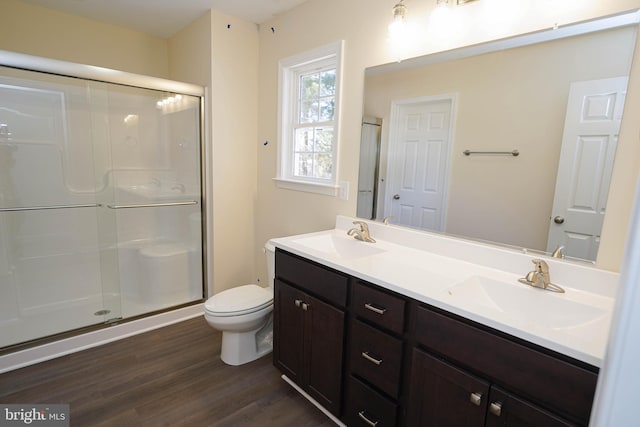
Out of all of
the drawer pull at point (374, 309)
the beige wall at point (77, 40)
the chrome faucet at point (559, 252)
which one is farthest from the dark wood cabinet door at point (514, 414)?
the beige wall at point (77, 40)

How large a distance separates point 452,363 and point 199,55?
2.82 m

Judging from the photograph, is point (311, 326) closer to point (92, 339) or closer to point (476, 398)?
point (476, 398)

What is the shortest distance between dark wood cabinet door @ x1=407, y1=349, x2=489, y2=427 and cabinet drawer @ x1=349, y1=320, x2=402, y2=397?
8cm

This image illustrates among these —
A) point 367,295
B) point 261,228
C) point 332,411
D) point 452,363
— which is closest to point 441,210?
point 367,295

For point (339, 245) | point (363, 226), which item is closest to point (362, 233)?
point (363, 226)

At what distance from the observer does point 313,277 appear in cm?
163

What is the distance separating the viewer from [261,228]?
293cm

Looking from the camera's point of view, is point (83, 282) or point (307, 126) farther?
point (83, 282)

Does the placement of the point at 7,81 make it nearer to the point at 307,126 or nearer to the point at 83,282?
the point at 83,282

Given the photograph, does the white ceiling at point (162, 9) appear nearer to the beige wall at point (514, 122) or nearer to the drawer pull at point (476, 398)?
the beige wall at point (514, 122)

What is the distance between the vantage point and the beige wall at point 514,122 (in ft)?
4.12

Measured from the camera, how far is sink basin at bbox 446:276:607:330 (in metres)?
1.12

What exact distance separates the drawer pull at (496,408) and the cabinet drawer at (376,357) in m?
0.34

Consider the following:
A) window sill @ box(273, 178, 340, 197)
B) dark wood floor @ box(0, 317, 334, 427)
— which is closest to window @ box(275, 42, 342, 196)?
window sill @ box(273, 178, 340, 197)
